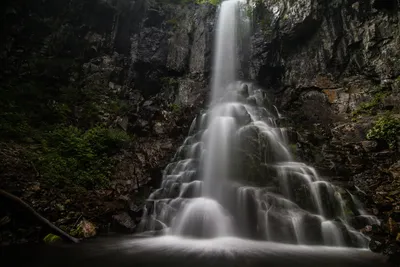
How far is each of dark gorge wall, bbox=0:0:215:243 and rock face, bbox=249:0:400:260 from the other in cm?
545

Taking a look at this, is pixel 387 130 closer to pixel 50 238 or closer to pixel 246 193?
pixel 246 193

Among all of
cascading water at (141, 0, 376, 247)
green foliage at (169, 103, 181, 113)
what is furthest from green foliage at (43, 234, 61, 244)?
green foliage at (169, 103, 181, 113)

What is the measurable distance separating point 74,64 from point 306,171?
48.3ft

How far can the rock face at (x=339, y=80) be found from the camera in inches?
420

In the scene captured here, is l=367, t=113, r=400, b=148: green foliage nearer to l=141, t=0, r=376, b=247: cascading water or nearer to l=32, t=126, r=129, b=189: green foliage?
l=141, t=0, r=376, b=247: cascading water

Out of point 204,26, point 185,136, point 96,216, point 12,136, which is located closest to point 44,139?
point 12,136

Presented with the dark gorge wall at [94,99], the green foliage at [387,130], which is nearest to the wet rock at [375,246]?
the green foliage at [387,130]

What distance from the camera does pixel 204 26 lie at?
69.4 feet

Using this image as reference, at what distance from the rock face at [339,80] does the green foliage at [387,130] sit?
88mm

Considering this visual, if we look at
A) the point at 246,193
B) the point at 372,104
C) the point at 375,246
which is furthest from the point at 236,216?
the point at 372,104

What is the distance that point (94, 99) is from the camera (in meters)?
15.6

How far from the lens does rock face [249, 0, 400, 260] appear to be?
1066 centimetres

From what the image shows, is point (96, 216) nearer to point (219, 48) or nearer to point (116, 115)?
point (116, 115)

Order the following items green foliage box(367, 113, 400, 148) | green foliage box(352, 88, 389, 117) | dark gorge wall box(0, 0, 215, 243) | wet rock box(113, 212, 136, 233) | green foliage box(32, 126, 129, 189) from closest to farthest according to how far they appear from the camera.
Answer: wet rock box(113, 212, 136, 233) → dark gorge wall box(0, 0, 215, 243) → green foliage box(32, 126, 129, 189) → green foliage box(367, 113, 400, 148) → green foliage box(352, 88, 389, 117)
